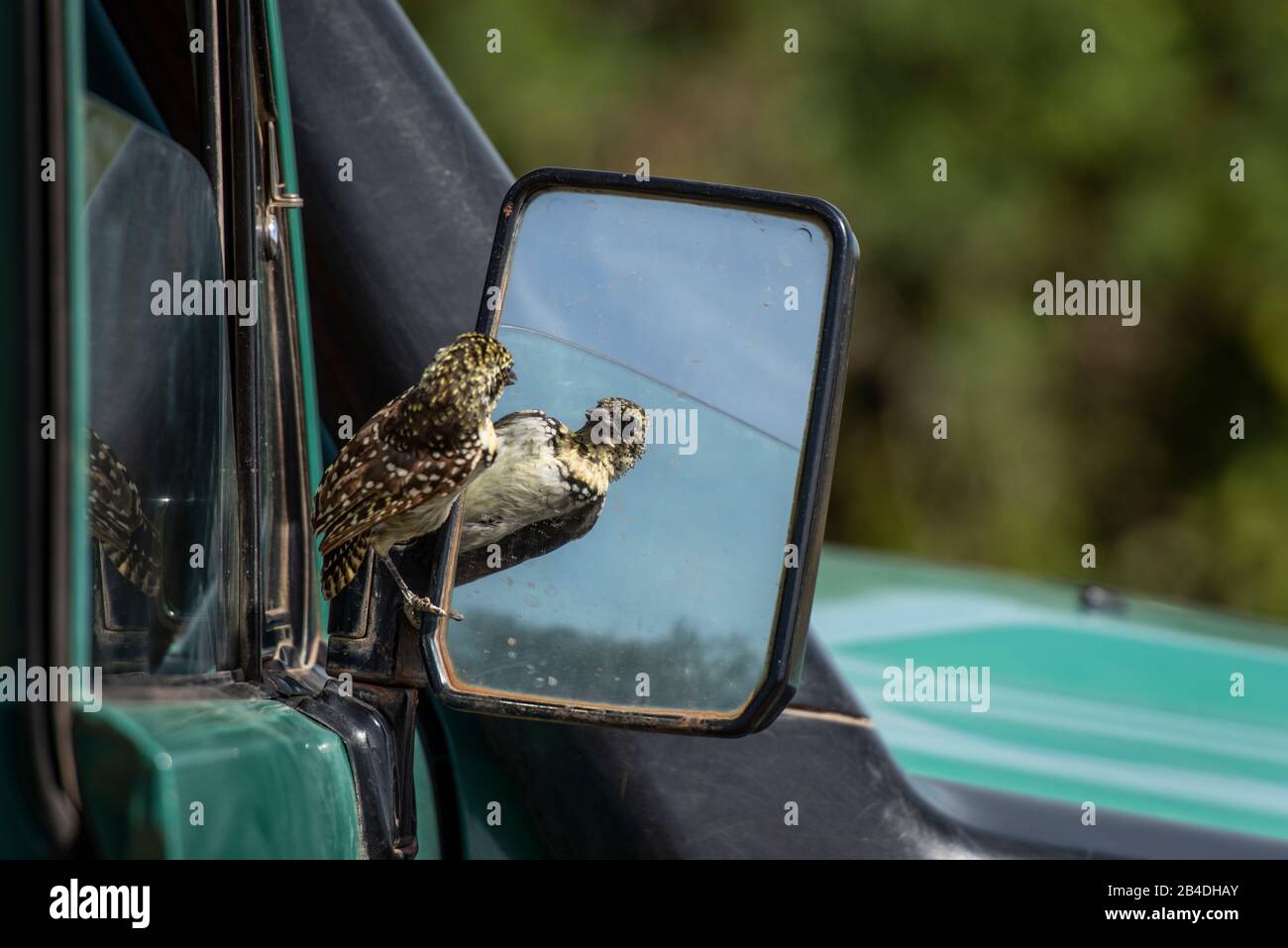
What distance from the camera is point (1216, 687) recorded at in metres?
2.54

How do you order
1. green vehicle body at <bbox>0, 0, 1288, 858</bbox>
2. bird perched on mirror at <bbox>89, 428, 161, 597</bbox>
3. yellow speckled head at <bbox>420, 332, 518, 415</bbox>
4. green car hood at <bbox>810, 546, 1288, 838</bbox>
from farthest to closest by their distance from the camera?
green car hood at <bbox>810, 546, 1288, 838</bbox> → yellow speckled head at <bbox>420, 332, 518, 415</bbox> → bird perched on mirror at <bbox>89, 428, 161, 597</bbox> → green vehicle body at <bbox>0, 0, 1288, 858</bbox>

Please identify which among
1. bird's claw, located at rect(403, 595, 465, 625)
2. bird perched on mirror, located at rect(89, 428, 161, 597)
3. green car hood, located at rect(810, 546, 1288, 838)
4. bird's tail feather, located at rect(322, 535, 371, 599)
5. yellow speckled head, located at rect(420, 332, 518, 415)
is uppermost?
yellow speckled head, located at rect(420, 332, 518, 415)

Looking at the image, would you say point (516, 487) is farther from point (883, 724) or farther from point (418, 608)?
point (883, 724)

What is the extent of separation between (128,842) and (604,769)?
2.16ft

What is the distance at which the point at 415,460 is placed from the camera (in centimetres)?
129

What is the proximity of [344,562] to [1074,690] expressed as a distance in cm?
157

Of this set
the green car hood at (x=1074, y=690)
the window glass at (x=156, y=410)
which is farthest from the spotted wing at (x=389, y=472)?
the green car hood at (x=1074, y=690)

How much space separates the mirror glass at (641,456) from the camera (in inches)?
53.3

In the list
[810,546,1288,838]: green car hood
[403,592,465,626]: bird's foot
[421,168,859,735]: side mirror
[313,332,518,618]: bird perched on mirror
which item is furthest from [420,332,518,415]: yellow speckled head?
[810,546,1288,838]: green car hood

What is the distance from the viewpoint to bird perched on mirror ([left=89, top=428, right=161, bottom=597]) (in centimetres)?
112

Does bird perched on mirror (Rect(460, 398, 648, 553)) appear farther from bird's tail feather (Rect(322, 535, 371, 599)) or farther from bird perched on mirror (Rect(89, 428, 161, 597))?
bird perched on mirror (Rect(89, 428, 161, 597))

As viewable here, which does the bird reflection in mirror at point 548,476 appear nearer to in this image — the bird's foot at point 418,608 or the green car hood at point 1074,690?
the bird's foot at point 418,608

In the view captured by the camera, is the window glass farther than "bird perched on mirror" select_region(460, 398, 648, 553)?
No

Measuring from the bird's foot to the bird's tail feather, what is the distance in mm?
58
